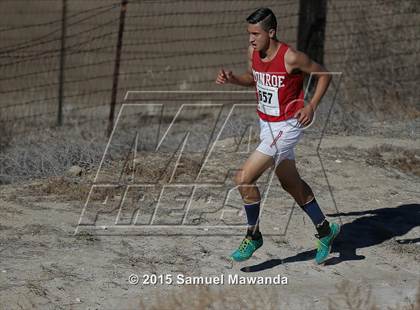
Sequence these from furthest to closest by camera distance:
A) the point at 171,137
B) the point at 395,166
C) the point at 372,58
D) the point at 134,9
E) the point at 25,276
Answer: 1. the point at 134,9
2. the point at 372,58
3. the point at 171,137
4. the point at 395,166
5. the point at 25,276

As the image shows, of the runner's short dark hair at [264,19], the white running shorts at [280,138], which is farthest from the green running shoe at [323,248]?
the runner's short dark hair at [264,19]

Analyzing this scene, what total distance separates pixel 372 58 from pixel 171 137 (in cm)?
315

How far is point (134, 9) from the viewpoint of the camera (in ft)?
57.5

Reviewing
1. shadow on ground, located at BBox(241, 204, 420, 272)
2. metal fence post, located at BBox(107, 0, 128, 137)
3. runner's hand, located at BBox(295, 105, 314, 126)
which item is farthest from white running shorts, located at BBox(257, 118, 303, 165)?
metal fence post, located at BBox(107, 0, 128, 137)

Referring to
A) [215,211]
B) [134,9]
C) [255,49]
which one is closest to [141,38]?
[134,9]

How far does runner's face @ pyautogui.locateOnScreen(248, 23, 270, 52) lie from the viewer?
6434 millimetres

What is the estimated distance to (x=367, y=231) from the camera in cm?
761

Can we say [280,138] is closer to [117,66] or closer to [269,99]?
[269,99]

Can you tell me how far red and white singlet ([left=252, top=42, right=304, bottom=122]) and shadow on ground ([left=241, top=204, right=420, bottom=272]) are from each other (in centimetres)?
112

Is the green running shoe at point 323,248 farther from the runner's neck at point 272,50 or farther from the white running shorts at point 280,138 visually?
the runner's neck at point 272,50

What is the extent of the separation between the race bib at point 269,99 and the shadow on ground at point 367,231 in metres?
1.11

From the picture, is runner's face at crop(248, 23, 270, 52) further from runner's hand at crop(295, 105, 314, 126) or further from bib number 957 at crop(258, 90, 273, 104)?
runner's hand at crop(295, 105, 314, 126)

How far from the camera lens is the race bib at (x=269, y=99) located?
650cm

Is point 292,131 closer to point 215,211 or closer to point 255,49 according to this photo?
point 255,49
